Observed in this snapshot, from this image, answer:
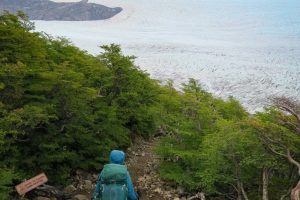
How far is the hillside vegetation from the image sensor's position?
8.10 metres

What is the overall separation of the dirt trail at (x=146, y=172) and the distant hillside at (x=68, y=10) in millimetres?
59404

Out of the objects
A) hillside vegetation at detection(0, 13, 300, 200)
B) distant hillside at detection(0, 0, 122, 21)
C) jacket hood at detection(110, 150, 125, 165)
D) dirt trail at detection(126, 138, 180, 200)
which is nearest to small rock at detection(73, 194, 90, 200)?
hillside vegetation at detection(0, 13, 300, 200)

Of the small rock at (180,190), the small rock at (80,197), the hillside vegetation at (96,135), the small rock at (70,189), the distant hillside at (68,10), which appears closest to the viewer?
the hillside vegetation at (96,135)

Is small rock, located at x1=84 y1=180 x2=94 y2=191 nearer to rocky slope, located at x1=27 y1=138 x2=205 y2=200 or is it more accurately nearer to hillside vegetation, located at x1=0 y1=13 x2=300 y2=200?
rocky slope, located at x1=27 y1=138 x2=205 y2=200

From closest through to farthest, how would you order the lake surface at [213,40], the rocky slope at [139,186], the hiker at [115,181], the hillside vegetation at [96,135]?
the hiker at [115,181], the hillside vegetation at [96,135], the rocky slope at [139,186], the lake surface at [213,40]

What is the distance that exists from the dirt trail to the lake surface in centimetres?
1119

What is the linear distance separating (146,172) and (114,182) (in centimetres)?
621

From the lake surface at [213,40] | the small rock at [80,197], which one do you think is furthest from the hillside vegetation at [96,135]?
the lake surface at [213,40]

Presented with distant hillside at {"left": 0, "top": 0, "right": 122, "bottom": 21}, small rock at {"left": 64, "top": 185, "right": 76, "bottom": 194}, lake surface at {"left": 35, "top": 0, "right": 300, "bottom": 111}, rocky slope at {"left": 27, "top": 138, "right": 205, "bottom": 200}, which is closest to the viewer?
rocky slope at {"left": 27, "top": 138, "right": 205, "bottom": 200}

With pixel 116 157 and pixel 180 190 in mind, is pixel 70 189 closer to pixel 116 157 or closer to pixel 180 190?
pixel 180 190

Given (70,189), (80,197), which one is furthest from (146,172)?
(80,197)

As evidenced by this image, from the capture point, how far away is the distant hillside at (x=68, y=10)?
72494 millimetres

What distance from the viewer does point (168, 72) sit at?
32344 millimetres

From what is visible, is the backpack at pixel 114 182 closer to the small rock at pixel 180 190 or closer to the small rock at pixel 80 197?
the small rock at pixel 80 197
